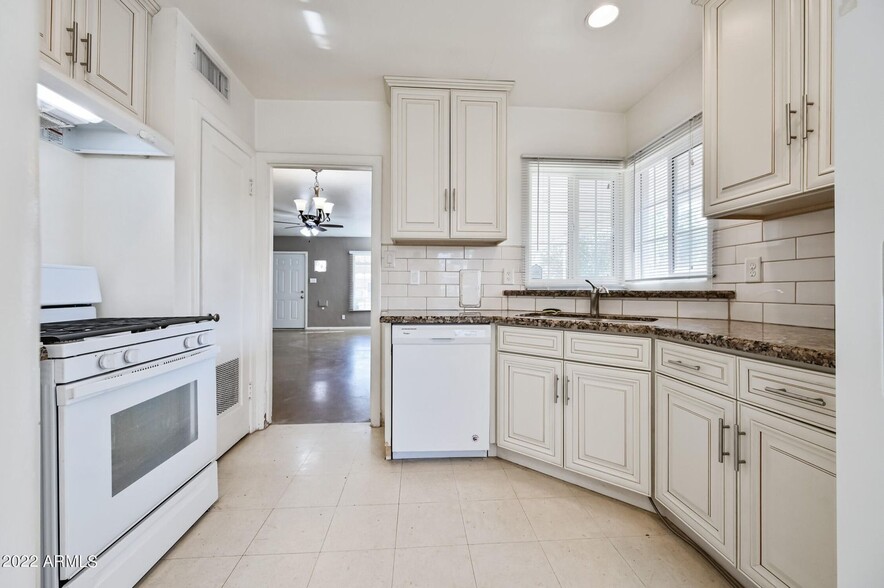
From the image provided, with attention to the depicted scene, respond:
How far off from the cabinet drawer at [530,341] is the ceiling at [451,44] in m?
1.63

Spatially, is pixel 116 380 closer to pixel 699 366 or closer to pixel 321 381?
pixel 699 366

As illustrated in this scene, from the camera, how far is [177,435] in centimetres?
145

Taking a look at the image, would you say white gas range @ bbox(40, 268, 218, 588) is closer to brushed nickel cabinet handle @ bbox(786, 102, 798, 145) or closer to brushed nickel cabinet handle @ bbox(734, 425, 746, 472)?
brushed nickel cabinet handle @ bbox(734, 425, 746, 472)

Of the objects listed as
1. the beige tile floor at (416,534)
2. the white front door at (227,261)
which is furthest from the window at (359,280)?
the beige tile floor at (416,534)

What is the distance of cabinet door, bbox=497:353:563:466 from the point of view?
1.91 metres

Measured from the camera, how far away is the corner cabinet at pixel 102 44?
1.32 m

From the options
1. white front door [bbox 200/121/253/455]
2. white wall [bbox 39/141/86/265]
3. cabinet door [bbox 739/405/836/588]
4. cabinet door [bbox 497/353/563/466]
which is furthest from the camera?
white front door [bbox 200/121/253/455]

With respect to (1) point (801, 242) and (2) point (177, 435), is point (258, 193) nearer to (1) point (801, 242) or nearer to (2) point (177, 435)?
(2) point (177, 435)

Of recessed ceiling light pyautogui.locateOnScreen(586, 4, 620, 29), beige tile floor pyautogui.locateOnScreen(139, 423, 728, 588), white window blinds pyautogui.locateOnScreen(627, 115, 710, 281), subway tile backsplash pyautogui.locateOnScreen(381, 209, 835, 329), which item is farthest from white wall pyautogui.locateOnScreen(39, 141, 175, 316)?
white window blinds pyautogui.locateOnScreen(627, 115, 710, 281)

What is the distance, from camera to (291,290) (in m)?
9.00

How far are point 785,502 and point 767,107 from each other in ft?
4.39

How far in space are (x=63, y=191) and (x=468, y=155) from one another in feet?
6.70

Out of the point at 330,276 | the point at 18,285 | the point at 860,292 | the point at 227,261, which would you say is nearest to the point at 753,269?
the point at 860,292

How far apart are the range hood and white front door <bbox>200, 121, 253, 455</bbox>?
0.39 m
